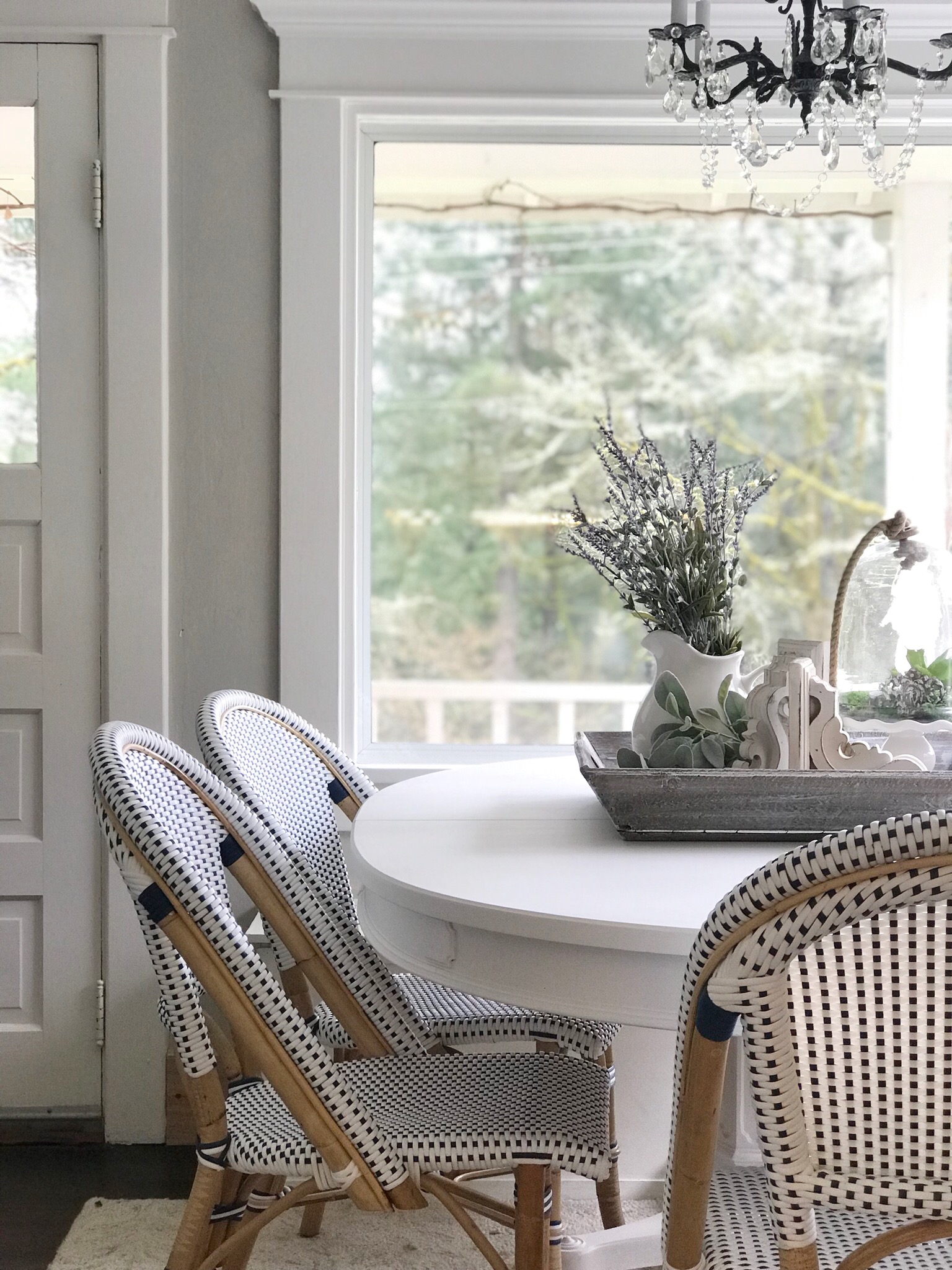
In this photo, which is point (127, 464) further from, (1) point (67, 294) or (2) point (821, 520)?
(2) point (821, 520)

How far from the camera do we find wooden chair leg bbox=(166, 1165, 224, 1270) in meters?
1.32

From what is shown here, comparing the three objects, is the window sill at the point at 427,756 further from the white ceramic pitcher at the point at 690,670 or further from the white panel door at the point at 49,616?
the white ceramic pitcher at the point at 690,670

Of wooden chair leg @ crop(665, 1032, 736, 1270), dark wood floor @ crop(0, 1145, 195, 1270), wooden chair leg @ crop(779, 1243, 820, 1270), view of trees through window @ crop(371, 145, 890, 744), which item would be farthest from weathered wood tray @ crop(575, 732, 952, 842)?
view of trees through window @ crop(371, 145, 890, 744)

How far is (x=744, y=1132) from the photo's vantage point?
210 cm

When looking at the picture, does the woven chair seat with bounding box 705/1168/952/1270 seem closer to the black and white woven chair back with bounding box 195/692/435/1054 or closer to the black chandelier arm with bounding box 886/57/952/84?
the black and white woven chair back with bounding box 195/692/435/1054

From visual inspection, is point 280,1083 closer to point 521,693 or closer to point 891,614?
point 891,614

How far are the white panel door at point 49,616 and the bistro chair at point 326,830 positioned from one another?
0.72m

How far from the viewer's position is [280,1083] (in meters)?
1.23

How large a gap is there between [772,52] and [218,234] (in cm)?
120

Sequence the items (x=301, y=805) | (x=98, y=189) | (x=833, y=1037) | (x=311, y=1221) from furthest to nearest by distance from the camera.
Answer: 1. (x=98, y=189)
2. (x=311, y=1221)
3. (x=301, y=805)
4. (x=833, y=1037)

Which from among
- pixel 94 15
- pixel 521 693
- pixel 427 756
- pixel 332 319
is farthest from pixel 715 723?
pixel 521 693

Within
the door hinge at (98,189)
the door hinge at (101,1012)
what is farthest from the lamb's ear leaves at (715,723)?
the door hinge at (98,189)

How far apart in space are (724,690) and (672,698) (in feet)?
0.32

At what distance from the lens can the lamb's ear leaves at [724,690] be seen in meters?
1.73
